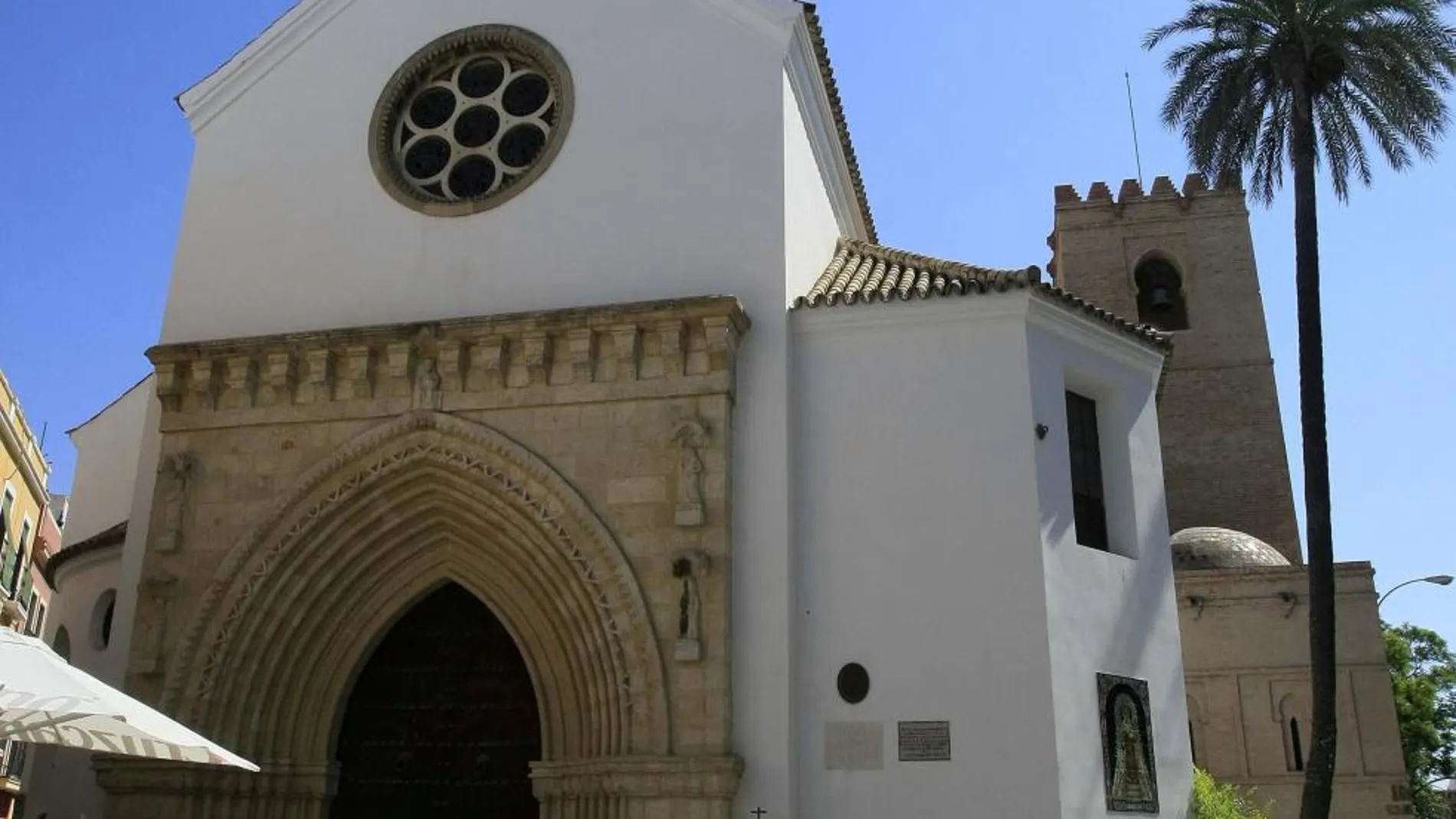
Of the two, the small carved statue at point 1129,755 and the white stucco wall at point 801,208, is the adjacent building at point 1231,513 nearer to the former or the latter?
the white stucco wall at point 801,208

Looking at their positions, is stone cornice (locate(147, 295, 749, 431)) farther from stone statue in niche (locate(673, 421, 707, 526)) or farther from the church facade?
stone statue in niche (locate(673, 421, 707, 526))

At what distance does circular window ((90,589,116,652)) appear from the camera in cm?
1524

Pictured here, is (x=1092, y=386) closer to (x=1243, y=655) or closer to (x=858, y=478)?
(x=858, y=478)

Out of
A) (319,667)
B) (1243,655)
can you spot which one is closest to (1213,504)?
(1243,655)

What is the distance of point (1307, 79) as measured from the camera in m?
15.1

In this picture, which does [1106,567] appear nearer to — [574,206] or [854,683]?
[854,683]

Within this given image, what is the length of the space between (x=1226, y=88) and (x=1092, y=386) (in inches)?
189

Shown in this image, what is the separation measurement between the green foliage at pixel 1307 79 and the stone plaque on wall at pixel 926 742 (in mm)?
8475

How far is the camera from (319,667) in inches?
507

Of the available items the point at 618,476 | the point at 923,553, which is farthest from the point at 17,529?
the point at 923,553

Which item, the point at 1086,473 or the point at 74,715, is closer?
the point at 74,715

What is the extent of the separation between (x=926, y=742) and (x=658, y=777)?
2266 millimetres

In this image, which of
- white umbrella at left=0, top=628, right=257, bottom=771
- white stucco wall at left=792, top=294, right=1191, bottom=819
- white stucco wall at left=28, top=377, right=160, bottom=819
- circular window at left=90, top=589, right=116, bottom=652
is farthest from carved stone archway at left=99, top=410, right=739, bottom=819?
white umbrella at left=0, top=628, right=257, bottom=771

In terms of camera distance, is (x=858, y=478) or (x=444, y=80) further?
(x=444, y=80)
